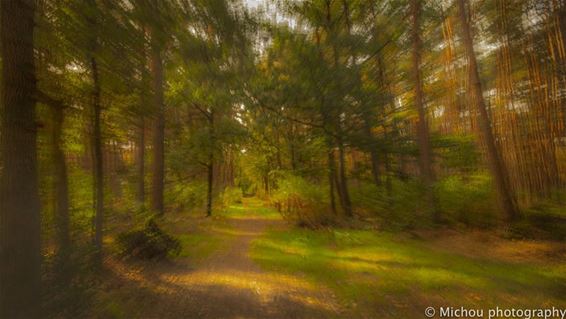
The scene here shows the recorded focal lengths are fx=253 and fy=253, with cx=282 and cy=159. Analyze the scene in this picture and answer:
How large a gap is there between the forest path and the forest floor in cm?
2

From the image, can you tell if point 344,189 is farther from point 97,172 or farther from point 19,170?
point 97,172

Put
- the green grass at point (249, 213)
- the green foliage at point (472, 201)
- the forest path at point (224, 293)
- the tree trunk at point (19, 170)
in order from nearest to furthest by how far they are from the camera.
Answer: the tree trunk at point (19, 170)
the forest path at point (224, 293)
the green foliage at point (472, 201)
the green grass at point (249, 213)

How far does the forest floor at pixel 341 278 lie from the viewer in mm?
4184

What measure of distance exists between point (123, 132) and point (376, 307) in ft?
18.7

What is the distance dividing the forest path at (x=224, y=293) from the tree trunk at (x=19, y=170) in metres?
1.98

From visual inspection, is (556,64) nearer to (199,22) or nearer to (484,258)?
(484,258)

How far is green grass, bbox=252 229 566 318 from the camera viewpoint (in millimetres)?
4250

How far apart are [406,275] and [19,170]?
261 inches

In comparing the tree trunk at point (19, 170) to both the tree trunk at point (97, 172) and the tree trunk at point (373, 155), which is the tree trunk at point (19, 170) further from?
the tree trunk at point (373, 155)

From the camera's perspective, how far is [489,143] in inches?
320

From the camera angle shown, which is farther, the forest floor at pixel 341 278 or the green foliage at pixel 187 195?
the green foliage at pixel 187 195

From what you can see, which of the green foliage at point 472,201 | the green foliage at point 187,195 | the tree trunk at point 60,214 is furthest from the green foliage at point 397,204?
the green foliage at point 187,195

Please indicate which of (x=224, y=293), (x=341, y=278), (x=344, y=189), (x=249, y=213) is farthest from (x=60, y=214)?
(x=249, y=213)

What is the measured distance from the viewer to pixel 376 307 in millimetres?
4301
